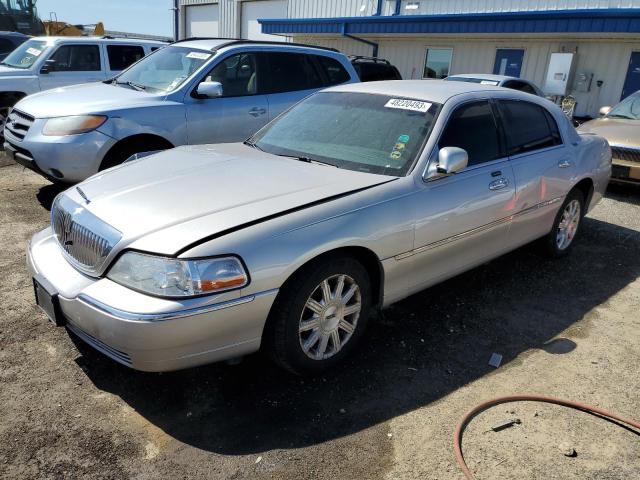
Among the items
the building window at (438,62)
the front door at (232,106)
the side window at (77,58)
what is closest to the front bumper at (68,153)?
the front door at (232,106)

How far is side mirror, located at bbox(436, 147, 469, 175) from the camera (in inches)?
135

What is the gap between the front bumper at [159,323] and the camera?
2.49 metres

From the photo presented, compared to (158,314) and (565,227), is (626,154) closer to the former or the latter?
(565,227)

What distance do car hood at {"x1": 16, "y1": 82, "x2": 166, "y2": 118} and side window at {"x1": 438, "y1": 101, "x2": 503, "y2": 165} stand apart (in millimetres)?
3521

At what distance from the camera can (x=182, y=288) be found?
253 centimetres

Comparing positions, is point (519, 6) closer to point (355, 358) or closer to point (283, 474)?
point (355, 358)

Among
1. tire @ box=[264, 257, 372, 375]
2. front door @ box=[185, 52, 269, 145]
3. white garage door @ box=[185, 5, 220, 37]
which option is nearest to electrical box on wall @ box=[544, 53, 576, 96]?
front door @ box=[185, 52, 269, 145]

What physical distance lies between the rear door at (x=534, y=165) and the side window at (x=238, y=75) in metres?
3.35

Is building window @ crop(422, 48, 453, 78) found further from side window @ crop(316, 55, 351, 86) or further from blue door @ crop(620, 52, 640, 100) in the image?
side window @ crop(316, 55, 351, 86)

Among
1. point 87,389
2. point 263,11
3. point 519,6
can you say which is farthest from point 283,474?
point 263,11

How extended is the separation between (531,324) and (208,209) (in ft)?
8.40

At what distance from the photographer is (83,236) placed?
2910 mm

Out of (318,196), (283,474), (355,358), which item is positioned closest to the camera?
(283,474)

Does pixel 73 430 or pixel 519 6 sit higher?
pixel 519 6
